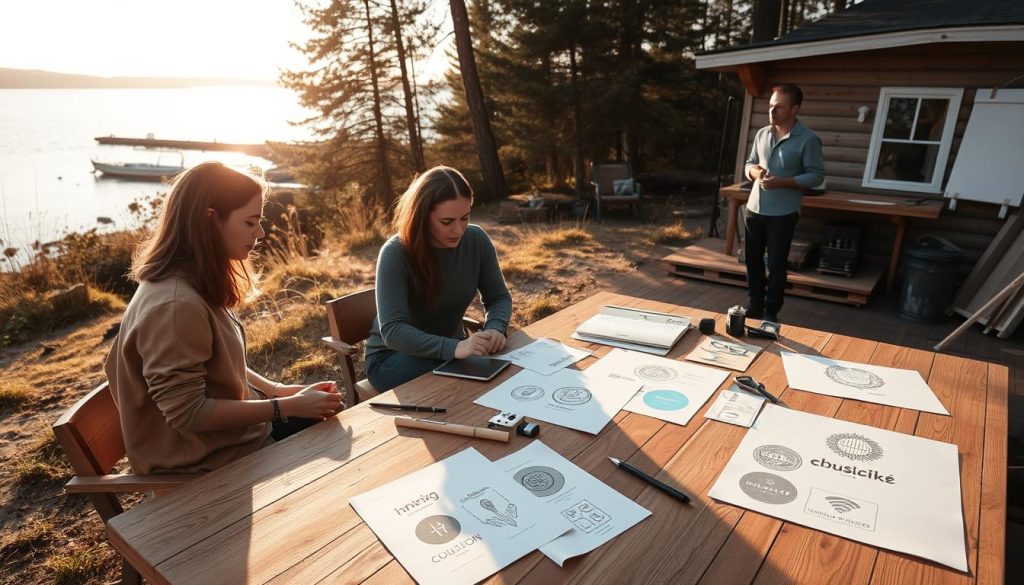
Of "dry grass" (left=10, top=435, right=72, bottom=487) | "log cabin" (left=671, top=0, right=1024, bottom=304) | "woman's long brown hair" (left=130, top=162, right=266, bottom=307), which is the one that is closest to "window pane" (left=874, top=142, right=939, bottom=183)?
"log cabin" (left=671, top=0, right=1024, bottom=304)

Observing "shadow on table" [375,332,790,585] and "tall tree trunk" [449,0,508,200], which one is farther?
"tall tree trunk" [449,0,508,200]

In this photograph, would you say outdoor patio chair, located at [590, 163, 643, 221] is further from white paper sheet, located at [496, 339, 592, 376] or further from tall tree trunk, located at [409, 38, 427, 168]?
white paper sheet, located at [496, 339, 592, 376]

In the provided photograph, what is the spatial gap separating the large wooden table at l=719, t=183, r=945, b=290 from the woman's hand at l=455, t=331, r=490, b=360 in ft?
12.2

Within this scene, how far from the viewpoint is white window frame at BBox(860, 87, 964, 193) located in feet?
16.4

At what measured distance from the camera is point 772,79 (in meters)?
5.83

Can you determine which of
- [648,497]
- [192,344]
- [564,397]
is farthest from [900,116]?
[192,344]

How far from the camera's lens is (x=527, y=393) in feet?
5.47

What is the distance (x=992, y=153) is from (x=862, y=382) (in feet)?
14.9

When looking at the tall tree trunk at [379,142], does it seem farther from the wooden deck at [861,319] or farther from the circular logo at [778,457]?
the circular logo at [778,457]

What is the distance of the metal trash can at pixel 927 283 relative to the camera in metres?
4.38

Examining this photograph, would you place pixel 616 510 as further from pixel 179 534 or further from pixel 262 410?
pixel 262 410

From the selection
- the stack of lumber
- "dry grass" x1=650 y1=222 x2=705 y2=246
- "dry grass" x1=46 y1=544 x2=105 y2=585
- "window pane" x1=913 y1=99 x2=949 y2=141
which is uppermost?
"window pane" x1=913 y1=99 x2=949 y2=141

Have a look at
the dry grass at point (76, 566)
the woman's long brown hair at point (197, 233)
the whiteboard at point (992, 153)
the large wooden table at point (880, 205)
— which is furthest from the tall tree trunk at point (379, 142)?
the woman's long brown hair at point (197, 233)

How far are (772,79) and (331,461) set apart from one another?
20.4 feet
